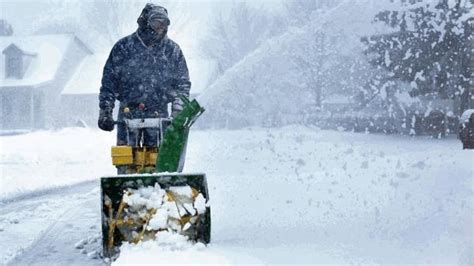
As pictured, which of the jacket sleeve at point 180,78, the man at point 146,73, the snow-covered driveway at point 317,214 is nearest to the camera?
the snow-covered driveway at point 317,214

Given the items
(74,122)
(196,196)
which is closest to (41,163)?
(196,196)

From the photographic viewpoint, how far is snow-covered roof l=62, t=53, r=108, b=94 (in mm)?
42062

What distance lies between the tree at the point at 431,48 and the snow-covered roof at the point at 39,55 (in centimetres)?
2921

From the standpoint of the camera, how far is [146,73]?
5.46 m

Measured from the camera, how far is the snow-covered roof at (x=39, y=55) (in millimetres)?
40969

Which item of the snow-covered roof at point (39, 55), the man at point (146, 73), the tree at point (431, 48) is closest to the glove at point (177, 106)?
the man at point (146, 73)

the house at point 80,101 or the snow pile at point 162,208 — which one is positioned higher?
the house at point 80,101

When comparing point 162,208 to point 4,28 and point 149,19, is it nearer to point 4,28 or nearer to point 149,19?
point 149,19

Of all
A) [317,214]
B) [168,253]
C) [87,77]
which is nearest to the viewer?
[168,253]

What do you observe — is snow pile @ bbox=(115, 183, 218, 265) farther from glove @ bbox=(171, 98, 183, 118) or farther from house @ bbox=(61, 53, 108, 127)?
house @ bbox=(61, 53, 108, 127)

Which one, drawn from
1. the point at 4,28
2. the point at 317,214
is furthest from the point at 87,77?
the point at 317,214

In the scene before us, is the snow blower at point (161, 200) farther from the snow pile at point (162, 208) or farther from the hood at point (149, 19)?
the hood at point (149, 19)

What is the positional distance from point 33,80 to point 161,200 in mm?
38962

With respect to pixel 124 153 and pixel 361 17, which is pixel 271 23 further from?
pixel 124 153
